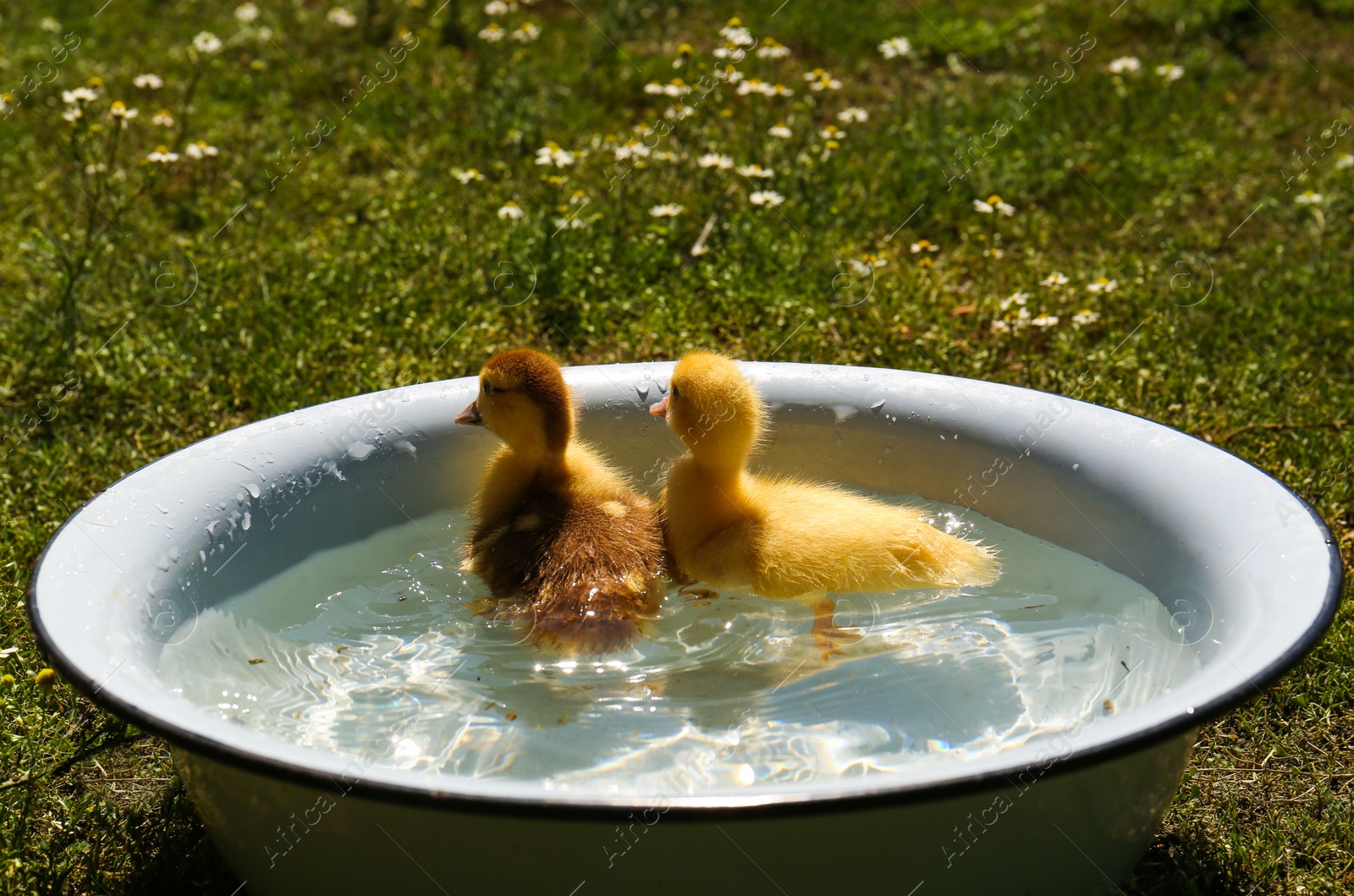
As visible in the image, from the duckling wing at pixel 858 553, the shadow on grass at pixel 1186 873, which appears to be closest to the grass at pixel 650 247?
the shadow on grass at pixel 1186 873

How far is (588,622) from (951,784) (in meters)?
1.25

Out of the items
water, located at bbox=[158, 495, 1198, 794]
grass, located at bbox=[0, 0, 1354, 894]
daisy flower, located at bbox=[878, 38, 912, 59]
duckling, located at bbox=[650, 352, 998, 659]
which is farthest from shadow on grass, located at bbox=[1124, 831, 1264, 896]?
daisy flower, located at bbox=[878, 38, 912, 59]

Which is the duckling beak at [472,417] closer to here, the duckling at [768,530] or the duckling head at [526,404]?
the duckling head at [526,404]

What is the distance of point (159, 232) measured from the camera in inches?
243

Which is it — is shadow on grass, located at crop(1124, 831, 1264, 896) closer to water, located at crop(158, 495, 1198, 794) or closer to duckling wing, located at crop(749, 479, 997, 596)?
water, located at crop(158, 495, 1198, 794)

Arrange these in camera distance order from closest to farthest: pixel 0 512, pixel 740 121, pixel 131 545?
1. pixel 131 545
2. pixel 0 512
3. pixel 740 121

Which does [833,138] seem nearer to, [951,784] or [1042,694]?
[1042,694]

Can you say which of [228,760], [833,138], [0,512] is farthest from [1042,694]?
[833,138]

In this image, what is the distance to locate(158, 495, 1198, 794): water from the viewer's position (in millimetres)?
2611

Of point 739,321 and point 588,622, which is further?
point 739,321

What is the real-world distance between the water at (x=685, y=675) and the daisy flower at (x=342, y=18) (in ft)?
17.4

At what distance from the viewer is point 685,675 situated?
9.66ft

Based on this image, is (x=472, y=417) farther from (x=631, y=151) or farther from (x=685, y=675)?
(x=631, y=151)

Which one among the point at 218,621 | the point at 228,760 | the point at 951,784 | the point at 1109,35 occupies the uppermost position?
the point at 228,760
